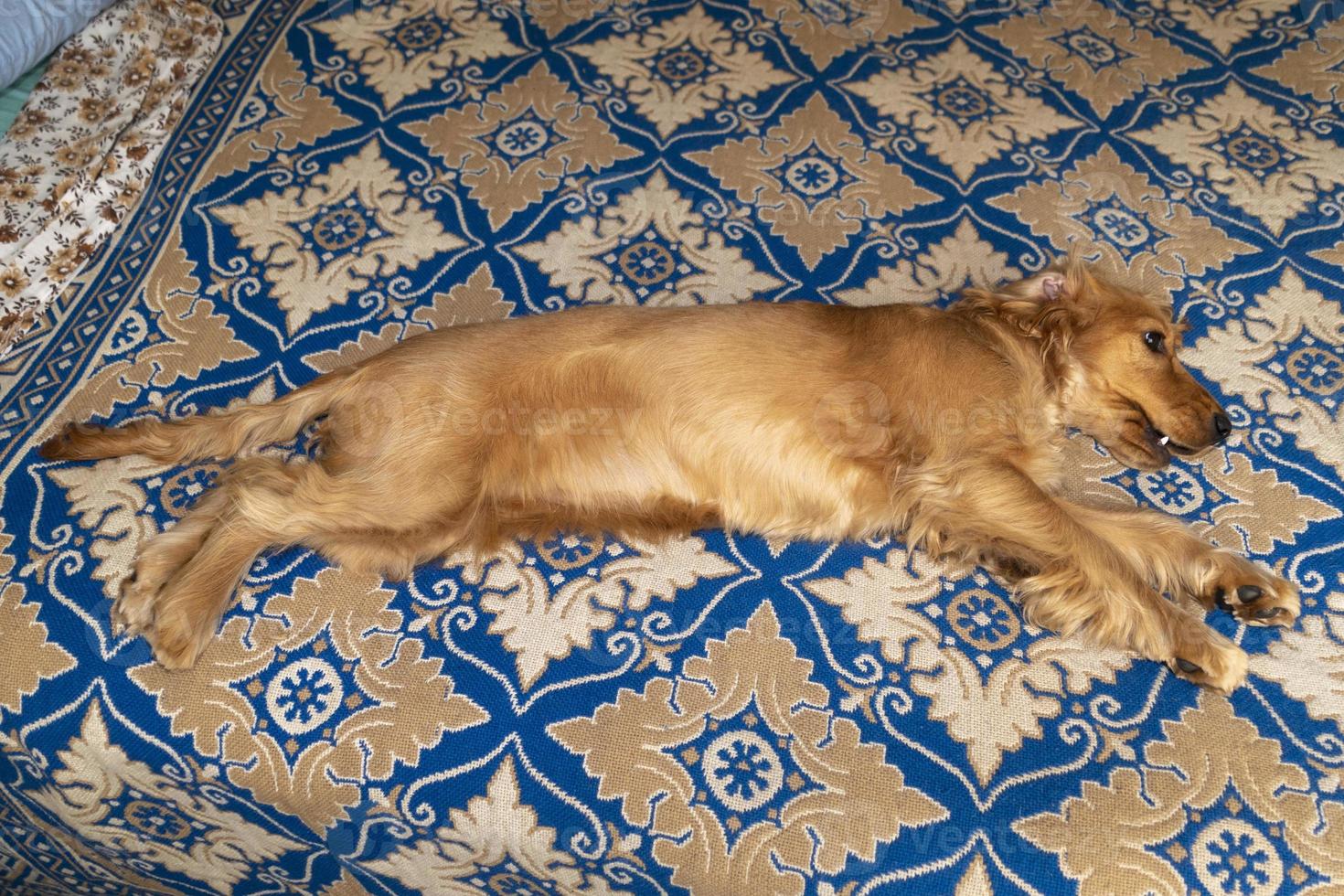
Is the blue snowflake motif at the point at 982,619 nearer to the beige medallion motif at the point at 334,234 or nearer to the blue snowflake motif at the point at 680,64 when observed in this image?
the beige medallion motif at the point at 334,234

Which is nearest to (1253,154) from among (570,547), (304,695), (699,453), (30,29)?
(699,453)

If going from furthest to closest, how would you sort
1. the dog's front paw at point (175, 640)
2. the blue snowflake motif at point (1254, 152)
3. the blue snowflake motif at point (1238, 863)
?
the blue snowflake motif at point (1254, 152), the dog's front paw at point (175, 640), the blue snowflake motif at point (1238, 863)

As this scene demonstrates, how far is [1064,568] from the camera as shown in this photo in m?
2.14

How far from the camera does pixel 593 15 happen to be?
11.2 feet

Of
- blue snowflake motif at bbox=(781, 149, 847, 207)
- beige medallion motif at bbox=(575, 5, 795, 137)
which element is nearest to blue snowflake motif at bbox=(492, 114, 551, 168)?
beige medallion motif at bbox=(575, 5, 795, 137)

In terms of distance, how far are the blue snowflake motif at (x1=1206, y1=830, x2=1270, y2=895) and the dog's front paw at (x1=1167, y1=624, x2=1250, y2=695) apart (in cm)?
31

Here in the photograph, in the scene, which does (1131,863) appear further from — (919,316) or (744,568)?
(919,316)

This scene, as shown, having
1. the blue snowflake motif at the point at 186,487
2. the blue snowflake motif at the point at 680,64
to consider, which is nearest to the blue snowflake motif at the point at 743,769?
the blue snowflake motif at the point at 186,487

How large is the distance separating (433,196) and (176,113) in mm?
901

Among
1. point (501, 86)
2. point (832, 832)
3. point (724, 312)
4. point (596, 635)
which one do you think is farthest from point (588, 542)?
point (501, 86)

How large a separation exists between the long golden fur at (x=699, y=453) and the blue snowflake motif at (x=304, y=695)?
26cm

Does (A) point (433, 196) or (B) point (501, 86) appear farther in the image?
(B) point (501, 86)

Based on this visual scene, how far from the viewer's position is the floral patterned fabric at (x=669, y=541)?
75.4 inches

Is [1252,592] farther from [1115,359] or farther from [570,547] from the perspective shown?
[570,547]
